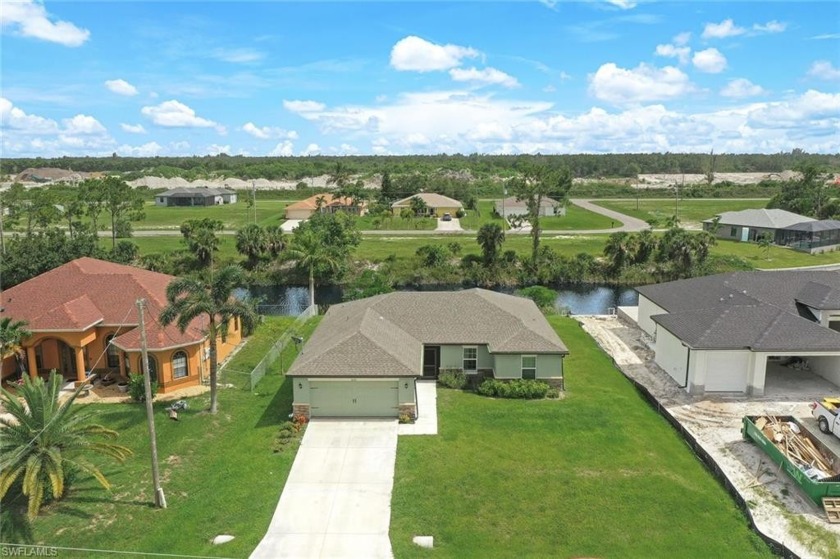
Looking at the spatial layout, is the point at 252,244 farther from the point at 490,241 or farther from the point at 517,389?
the point at 517,389

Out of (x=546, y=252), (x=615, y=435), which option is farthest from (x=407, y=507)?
(x=546, y=252)

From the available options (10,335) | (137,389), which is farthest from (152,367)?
(10,335)

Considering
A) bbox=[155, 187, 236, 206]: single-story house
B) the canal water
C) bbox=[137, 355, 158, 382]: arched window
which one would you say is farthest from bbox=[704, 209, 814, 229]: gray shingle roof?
bbox=[155, 187, 236, 206]: single-story house

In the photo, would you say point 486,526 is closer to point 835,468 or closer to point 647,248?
point 835,468

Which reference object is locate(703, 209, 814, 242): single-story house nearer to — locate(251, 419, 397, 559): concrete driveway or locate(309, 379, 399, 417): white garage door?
locate(309, 379, 399, 417): white garage door

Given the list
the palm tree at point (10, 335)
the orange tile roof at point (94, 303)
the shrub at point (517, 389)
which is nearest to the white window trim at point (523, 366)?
the shrub at point (517, 389)

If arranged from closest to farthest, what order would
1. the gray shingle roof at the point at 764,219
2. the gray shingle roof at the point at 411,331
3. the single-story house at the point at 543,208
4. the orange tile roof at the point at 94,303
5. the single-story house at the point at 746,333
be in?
the gray shingle roof at the point at 411,331 < the single-story house at the point at 746,333 < the orange tile roof at the point at 94,303 < the gray shingle roof at the point at 764,219 < the single-story house at the point at 543,208

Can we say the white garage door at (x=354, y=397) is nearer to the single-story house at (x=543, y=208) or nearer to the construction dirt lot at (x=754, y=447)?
the construction dirt lot at (x=754, y=447)
